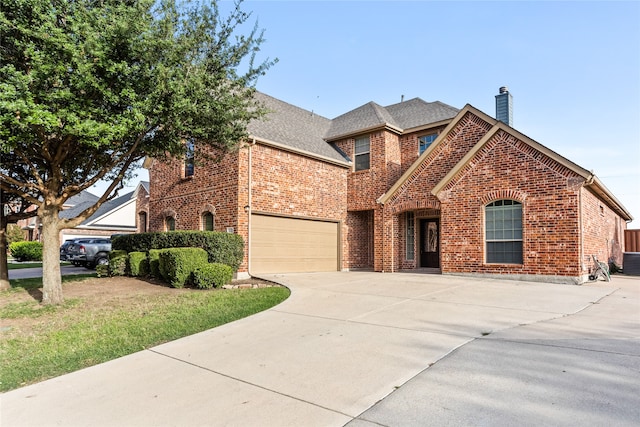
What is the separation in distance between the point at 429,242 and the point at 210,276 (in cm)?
940

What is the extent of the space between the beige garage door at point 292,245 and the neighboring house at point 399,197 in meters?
0.05

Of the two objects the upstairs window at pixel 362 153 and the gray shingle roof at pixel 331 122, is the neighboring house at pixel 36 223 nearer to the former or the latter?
the gray shingle roof at pixel 331 122

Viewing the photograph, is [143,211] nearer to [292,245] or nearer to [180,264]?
[292,245]

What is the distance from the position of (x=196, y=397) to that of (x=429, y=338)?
3065mm

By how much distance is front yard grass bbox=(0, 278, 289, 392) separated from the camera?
488 centimetres

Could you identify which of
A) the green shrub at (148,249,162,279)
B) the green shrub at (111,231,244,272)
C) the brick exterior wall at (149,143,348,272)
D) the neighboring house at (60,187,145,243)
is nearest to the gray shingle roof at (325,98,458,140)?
the brick exterior wall at (149,143,348,272)

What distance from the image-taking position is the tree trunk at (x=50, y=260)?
27.7 feet

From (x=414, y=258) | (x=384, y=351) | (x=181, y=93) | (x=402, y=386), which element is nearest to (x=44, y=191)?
(x=181, y=93)

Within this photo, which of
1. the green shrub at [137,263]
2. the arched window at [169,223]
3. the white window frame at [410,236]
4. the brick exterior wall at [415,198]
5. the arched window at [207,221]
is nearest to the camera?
the brick exterior wall at [415,198]

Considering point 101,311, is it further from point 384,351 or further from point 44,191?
point 384,351

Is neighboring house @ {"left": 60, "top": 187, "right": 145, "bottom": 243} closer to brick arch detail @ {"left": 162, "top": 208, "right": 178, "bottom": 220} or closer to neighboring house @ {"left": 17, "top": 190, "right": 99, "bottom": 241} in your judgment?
neighboring house @ {"left": 17, "top": 190, "right": 99, "bottom": 241}

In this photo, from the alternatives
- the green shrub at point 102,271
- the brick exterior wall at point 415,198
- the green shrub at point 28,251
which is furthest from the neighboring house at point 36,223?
the brick exterior wall at point 415,198

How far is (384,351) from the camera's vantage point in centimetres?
469

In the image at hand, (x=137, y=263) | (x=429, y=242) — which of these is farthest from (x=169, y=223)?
(x=429, y=242)
